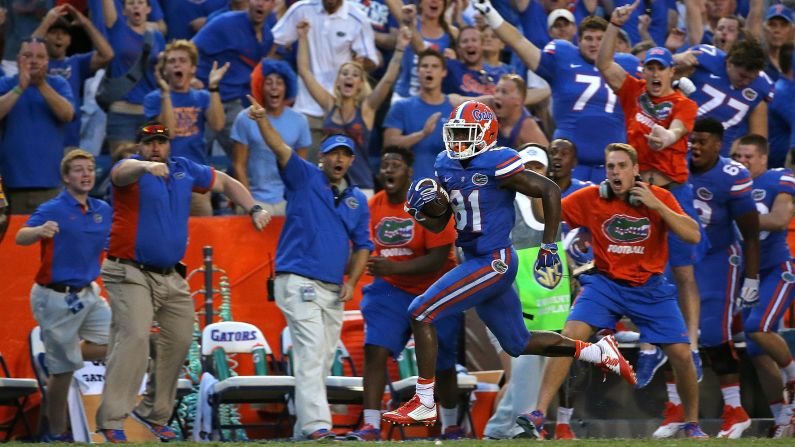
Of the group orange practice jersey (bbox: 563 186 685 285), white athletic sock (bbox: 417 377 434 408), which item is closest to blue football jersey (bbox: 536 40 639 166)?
orange practice jersey (bbox: 563 186 685 285)

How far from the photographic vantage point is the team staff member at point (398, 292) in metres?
9.00

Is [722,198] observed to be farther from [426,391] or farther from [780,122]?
[426,391]

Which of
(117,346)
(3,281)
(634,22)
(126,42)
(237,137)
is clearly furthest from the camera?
(634,22)

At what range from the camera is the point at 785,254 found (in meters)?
10.3

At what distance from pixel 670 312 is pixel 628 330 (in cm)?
170

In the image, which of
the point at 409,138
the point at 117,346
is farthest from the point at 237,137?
the point at 117,346

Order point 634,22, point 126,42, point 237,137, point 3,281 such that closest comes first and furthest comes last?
point 3,281
point 237,137
point 126,42
point 634,22

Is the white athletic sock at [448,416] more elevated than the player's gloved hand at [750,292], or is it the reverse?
the player's gloved hand at [750,292]

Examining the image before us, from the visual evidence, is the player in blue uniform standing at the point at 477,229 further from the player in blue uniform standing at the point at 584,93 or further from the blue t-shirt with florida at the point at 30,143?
the blue t-shirt with florida at the point at 30,143

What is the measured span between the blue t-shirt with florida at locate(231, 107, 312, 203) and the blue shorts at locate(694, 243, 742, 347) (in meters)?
3.21

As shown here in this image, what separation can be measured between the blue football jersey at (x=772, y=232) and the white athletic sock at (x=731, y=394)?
0.94 metres

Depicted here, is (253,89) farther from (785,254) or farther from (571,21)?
(785,254)

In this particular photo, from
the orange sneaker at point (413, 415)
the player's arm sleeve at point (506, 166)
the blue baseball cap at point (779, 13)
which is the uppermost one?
the blue baseball cap at point (779, 13)

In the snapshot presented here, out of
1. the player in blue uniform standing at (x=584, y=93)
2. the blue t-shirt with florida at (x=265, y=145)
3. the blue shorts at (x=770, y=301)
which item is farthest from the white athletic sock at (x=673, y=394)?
the blue t-shirt with florida at (x=265, y=145)
